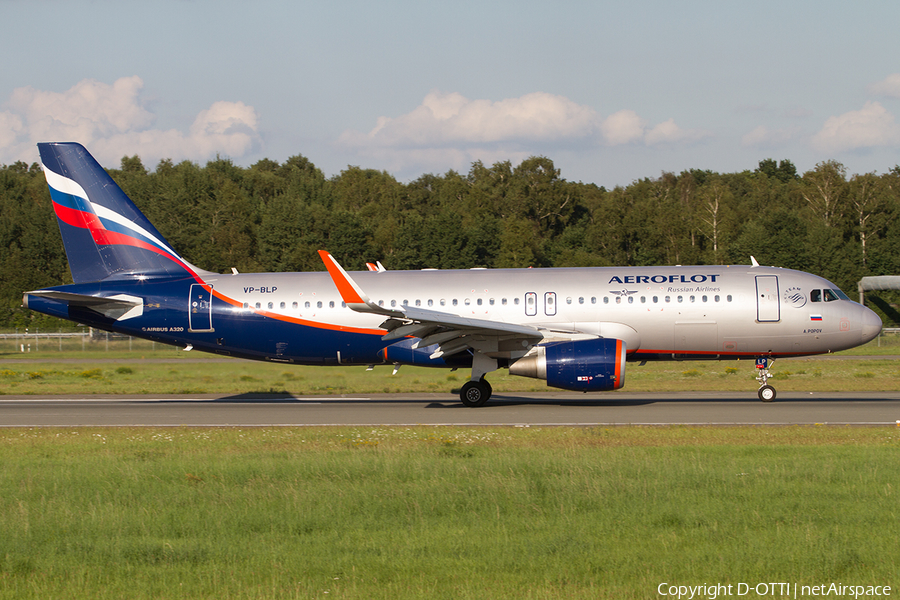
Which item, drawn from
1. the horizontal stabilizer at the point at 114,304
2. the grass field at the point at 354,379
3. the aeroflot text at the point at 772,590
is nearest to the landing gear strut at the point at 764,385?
the grass field at the point at 354,379

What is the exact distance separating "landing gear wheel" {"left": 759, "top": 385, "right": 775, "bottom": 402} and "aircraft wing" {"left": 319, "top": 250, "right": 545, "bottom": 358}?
6422 mm

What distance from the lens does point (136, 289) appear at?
23625 millimetres

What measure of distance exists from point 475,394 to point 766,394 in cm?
798

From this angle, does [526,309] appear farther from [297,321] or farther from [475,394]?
[297,321]

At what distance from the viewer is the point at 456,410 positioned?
2122 centimetres

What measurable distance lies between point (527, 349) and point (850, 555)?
46.8ft

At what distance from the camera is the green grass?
7.01 m

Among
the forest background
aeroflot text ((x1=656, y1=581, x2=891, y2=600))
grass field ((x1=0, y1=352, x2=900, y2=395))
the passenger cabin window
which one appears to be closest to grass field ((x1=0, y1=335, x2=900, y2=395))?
grass field ((x1=0, y1=352, x2=900, y2=395))

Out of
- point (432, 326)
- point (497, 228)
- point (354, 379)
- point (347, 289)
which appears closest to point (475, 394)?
point (432, 326)

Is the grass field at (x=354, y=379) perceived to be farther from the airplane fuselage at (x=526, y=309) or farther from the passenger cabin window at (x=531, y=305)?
the passenger cabin window at (x=531, y=305)

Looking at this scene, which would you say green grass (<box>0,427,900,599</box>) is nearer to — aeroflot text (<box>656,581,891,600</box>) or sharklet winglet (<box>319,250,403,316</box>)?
aeroflot text (<box>656,581,891,600</box>)

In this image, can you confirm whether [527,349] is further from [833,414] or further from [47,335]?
[47,335]

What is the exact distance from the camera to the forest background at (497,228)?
69.4 metres

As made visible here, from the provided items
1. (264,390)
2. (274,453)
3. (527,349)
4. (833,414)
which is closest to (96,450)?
(274,453)
